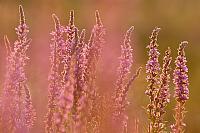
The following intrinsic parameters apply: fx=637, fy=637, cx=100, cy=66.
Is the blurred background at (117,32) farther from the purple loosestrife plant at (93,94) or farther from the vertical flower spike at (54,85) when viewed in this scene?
the vertical flower spike at (54,85)

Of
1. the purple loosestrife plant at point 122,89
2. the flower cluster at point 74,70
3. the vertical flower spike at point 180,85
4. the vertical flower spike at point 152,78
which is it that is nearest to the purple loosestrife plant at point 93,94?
the flower cluster at point 74,70

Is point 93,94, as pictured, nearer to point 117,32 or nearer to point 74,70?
point 117,32

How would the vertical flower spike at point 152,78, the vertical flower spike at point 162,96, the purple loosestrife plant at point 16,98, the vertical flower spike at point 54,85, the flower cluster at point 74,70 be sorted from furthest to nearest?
the vertical flower spike at point 152,78, the vertical flower spike at point 162,96, the vertical flower spike at point 54,85, the purple loosestrife plant at point 16,98, the flower cluster at point 74,70

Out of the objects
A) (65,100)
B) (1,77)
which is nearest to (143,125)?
(1,77)

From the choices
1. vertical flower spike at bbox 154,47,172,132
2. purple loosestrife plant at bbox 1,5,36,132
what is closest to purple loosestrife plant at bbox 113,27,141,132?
vertical flower spike at bbox 154,47,172,132

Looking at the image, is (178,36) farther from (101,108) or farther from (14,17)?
(101,108)

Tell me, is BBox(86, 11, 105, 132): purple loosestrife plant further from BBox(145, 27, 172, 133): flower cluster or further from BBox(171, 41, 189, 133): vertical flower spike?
BBox(171, 41, 189, 133): vertical flower spike

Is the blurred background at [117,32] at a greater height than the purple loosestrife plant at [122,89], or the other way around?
the blurred background at [117,32]

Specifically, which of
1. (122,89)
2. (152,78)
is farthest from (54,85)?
(152,78)
